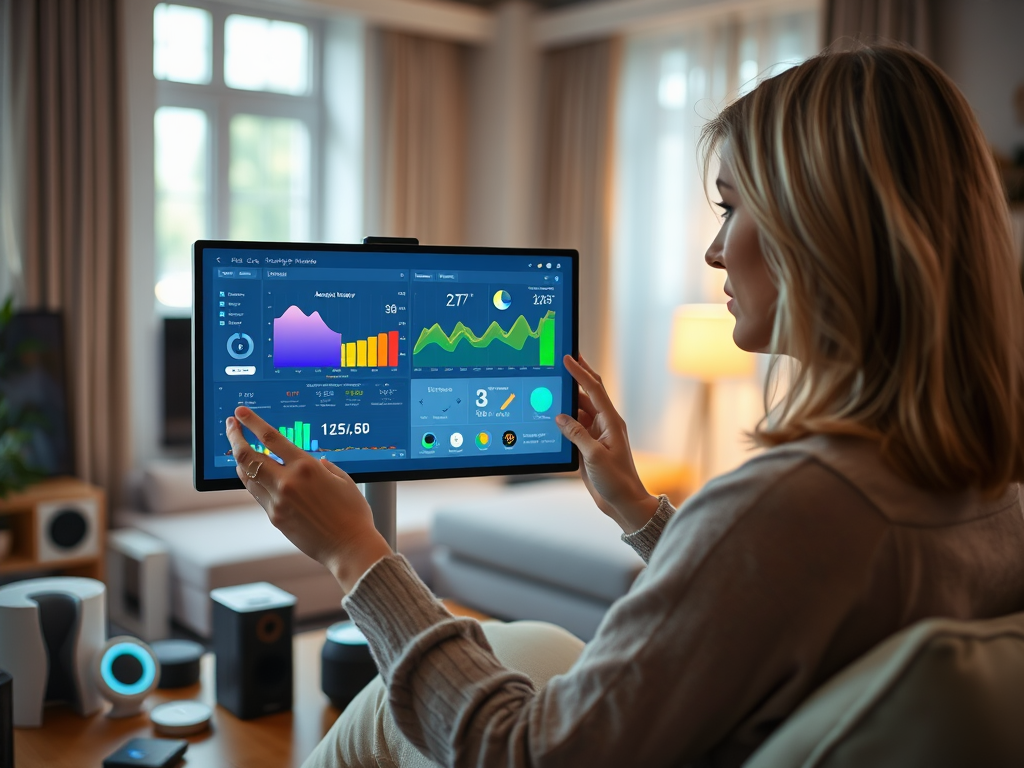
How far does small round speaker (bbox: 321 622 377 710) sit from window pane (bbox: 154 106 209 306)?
3.03 m

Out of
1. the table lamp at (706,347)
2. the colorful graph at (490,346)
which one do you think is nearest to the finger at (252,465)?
the colorful graph at (490,346)

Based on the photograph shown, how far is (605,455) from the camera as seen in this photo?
1.41 meters

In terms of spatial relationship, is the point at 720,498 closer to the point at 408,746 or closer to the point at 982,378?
the point at 982,378

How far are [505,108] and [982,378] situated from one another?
443 centimetres

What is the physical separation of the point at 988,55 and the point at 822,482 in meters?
3.41

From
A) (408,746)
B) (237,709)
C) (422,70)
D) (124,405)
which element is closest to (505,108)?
(422,70)

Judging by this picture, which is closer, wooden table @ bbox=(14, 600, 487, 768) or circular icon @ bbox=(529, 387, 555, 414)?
circular icon @ bbox=(529, 387, 555, 414)

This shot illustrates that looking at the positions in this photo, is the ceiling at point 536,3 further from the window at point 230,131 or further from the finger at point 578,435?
the finger at point 578,435

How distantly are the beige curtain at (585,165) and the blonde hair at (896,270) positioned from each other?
401cm

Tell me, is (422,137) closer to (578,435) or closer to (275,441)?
(578,435)

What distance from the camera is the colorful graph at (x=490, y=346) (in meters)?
1.43

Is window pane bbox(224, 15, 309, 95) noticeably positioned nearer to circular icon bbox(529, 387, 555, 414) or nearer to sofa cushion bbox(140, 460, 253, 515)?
sofa cushion bbox(140, 460, 253, 515)

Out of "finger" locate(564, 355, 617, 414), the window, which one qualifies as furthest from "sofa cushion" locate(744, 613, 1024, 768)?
the window

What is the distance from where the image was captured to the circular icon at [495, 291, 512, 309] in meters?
1.46
